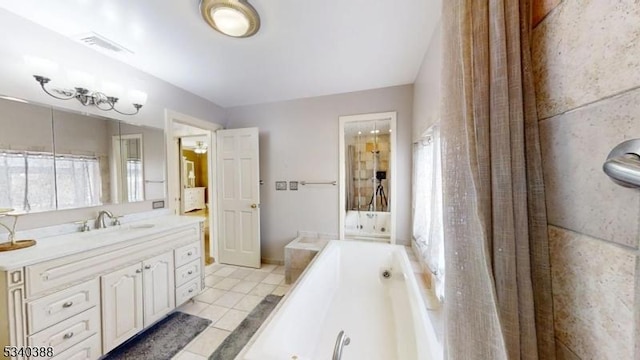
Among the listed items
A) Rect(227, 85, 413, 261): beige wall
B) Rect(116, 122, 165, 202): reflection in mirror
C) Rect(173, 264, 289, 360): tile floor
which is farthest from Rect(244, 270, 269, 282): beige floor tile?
Rect(116, 122, 165, 202): reflection in mirror

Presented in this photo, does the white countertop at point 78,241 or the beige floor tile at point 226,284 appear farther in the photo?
the beige floor tile at point 226,284

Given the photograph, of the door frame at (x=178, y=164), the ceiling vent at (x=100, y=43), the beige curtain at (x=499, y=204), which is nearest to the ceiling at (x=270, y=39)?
the ceiling vent at (x=100, y=43)

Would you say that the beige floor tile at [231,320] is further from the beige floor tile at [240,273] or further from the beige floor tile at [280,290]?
the beige floor tile at [240,273]

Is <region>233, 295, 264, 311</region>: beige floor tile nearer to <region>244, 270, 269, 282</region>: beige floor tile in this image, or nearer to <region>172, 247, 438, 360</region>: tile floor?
<region>172, 247, 438, 360</region>: tile floor

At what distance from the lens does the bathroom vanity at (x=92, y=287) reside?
3.84 feet

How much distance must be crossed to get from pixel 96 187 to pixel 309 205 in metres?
2.17

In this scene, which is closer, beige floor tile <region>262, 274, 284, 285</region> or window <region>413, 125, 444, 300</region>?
window <region>413, 125, 444, 300</region>

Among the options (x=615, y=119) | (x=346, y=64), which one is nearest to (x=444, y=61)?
(x=615, y=119)

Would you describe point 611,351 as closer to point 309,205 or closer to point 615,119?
point 615,119

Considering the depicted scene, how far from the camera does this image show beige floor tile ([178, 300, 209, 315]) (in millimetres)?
2148

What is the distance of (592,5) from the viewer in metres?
0.43

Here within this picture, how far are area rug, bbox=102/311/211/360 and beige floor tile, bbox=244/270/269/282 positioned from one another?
81cm

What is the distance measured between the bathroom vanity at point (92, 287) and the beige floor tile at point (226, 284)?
0.47m

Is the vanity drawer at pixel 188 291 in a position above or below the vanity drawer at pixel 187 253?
below
